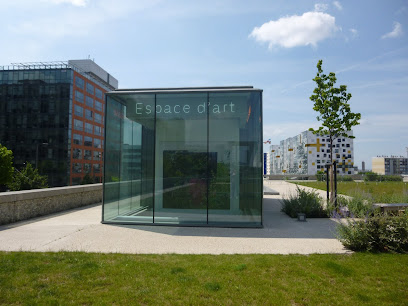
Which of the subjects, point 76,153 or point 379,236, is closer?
point 379,236

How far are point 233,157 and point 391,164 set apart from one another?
207938mm

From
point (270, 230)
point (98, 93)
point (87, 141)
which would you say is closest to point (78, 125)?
point (87, 141)

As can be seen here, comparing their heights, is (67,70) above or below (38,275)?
above

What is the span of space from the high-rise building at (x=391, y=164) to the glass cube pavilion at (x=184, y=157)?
205 m

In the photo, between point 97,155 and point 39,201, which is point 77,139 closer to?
point 97,155

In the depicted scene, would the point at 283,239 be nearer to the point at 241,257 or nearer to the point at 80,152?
the point at 241,257

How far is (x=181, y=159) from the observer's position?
10469mm

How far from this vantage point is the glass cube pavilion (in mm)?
10023

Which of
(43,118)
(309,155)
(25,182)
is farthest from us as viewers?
(309,155)

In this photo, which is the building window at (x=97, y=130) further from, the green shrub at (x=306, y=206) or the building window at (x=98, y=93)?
the green shrub at (x=306, y=206)

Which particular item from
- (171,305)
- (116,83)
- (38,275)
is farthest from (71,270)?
(116,83)

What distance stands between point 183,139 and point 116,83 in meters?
96.6

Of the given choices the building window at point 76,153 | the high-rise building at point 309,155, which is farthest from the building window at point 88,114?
the high-rise building at point 309,155

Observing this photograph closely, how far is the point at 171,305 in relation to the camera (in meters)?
4.03
